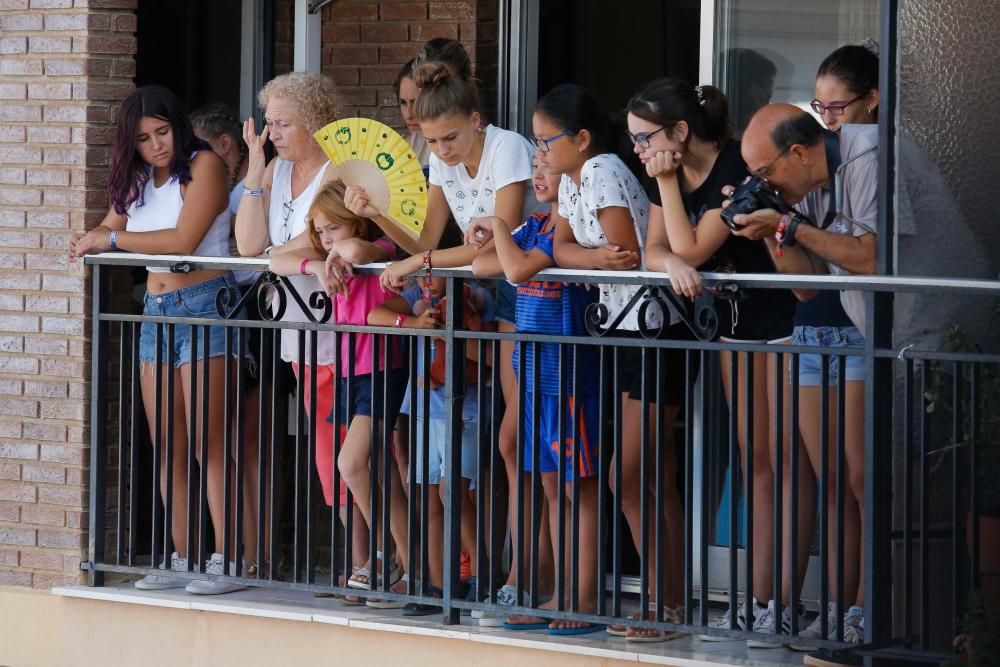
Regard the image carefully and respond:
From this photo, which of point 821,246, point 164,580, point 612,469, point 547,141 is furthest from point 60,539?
point 821,246

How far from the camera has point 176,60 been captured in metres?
7.56

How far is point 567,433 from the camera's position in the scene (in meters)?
5.41

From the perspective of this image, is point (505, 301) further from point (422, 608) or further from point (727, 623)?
point (727, 623)

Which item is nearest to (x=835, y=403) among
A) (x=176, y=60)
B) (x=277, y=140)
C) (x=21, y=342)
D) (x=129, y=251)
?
(x=277, y=140)

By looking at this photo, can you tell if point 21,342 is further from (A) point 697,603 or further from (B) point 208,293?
(A) point 697,603

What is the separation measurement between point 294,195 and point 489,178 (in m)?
0.86

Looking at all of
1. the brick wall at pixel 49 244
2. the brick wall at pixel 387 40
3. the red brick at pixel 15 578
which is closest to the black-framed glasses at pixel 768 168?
the brick wall at pixel 387 40

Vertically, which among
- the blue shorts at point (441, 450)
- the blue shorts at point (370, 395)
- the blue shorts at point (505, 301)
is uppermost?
the blue shorts at point (505, 301)

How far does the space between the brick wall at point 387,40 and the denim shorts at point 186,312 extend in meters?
1.36

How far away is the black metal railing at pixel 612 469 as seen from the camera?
4809 millimetres

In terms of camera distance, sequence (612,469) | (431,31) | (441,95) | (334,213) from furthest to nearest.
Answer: (431,31) → (334,213) → (441,95) → (612,469)

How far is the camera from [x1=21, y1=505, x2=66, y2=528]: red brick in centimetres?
646

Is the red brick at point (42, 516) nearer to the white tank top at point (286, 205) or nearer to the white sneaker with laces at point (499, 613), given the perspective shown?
the white tank top at point (286, 205)

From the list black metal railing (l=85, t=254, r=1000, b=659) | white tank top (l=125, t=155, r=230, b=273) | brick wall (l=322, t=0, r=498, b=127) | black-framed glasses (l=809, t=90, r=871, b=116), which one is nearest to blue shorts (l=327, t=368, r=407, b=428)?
black metal railing (l=85, t=254, r=1000, b=659)
